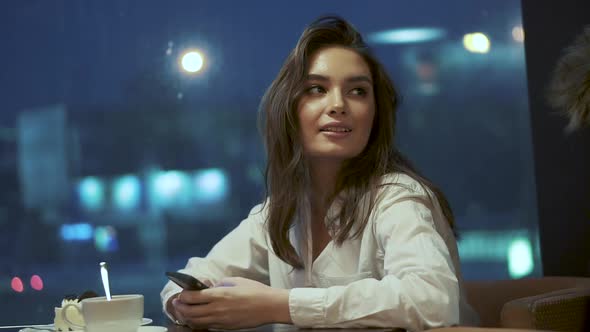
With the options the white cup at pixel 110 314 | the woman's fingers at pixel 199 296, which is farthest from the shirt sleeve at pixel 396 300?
the white cup at pixel 110 314

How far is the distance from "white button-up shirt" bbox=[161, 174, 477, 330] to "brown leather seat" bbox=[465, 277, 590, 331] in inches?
5.0

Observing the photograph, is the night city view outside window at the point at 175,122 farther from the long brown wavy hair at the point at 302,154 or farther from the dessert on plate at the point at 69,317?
the dessert on plate at the point at 69,317

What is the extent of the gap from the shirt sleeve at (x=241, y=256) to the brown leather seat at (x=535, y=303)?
56 centimetres

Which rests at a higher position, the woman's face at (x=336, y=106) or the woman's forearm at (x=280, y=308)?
the woman's face at (x=336, y=106)

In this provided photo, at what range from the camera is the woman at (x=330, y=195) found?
5.60 feet

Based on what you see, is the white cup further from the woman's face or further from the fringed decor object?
the fringed decor object

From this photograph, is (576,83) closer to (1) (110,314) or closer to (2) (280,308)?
(2) (280,308)

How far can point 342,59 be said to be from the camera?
195 centimetres

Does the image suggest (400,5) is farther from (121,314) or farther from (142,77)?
(121,314)

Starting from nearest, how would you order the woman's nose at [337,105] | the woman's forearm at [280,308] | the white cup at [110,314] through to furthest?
the white cup at [110,314] → the woman's forearm at [280,308] → the woman's nose at [337,105]

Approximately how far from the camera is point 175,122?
12.2 feet

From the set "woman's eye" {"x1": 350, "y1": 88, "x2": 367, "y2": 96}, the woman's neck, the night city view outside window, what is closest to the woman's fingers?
the woman's neck

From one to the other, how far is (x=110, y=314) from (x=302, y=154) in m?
0.70

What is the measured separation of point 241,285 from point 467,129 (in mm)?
2266
